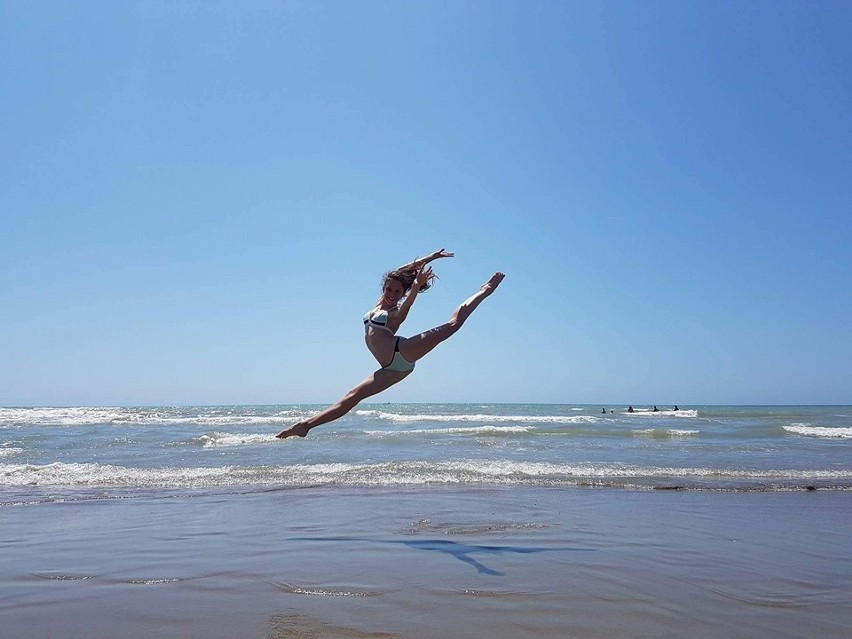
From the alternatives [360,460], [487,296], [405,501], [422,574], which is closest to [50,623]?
[422,574]

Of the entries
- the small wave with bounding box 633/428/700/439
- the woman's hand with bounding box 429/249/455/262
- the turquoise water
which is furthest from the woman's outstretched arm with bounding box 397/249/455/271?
the small wave with bounding box 633/428/700/439

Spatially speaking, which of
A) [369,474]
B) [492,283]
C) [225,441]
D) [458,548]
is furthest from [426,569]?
[225,441]

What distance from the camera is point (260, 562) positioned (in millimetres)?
5848

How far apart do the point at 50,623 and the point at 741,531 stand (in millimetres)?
7208

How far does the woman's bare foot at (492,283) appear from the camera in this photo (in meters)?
7.36

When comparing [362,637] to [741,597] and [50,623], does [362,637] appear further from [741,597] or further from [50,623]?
[741,597]

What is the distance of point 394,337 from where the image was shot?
7.05 meters

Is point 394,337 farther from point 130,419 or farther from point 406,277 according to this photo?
point 130,419

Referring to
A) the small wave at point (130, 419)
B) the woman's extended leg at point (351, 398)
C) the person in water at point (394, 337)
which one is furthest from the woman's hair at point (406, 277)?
the small wave at point (130, 419)

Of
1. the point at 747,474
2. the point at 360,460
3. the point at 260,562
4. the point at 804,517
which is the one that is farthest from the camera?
the point at 360,460

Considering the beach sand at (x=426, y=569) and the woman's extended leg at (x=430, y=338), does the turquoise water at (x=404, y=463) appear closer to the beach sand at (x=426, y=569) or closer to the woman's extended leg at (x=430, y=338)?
the beach sand at (x=426, y=569)

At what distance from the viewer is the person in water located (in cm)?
689

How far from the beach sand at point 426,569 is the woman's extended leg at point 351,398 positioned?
122 centimetres

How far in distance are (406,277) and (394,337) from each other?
85cm
